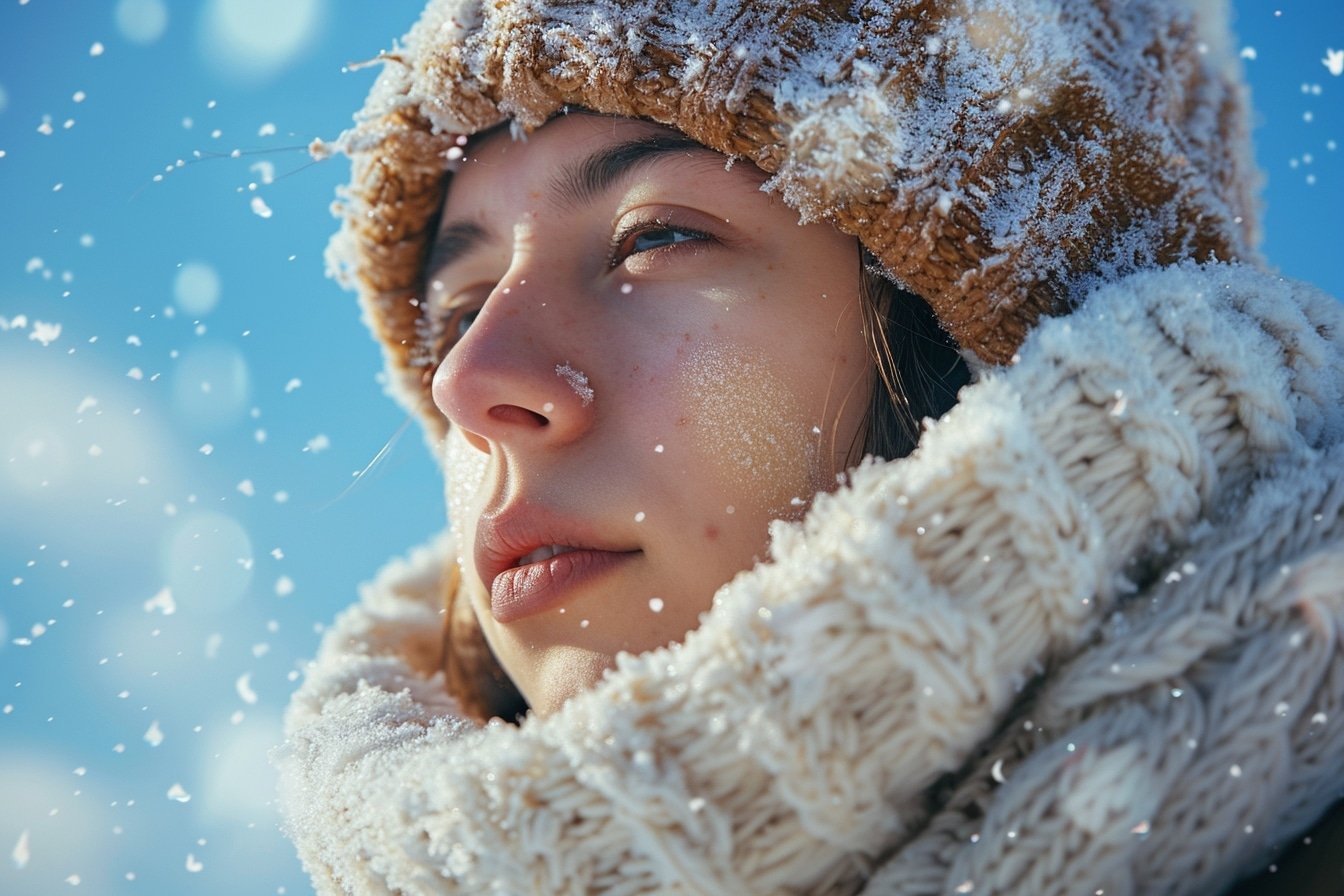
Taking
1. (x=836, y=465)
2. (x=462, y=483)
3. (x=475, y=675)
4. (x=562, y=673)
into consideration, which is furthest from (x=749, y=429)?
(x=475, y=675)

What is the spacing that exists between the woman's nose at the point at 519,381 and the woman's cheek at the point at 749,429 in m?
0.15

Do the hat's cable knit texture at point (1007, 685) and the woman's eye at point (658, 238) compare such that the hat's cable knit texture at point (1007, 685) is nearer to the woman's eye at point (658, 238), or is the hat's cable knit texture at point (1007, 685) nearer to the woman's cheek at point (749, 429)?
the woman's cheek at point (749, 429)

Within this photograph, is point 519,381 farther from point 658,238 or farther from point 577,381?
point 658,238

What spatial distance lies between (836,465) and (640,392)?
0.27 m

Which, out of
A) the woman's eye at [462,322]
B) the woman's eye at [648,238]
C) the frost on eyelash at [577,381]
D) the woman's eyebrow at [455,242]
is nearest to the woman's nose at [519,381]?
the frost on eyelash at [577,381]

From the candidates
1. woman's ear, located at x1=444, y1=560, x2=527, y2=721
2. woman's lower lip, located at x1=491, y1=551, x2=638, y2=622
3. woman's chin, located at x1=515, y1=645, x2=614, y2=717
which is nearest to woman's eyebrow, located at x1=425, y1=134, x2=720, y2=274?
woman's lower lip, located at x1=491, y1=551, x2=638, y2=622

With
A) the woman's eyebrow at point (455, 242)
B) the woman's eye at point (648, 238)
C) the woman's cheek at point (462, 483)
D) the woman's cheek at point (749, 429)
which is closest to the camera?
the woman's cheek at point (749, 429)

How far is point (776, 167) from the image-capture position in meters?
1.18

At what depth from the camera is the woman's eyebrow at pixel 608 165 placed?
125cm

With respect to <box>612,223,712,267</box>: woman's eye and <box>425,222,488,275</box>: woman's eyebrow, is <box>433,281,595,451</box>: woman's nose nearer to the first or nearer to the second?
<box>612,223,712,267</box>: woman's eye

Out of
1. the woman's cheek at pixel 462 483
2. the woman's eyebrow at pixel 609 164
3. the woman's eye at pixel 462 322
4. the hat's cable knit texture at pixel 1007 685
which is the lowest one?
the hat's cable knit texture at pixel 1007 685

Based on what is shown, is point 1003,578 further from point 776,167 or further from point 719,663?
point 776,167

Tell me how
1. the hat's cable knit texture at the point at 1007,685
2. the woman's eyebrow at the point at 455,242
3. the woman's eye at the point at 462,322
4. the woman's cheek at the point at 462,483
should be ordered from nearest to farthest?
the hat's cable knit texture at the point at 1007,685 → the woman's cheek at the point at 462,483 → the woman's eyebrow at the point at 455,242 → the woman's eye at the point at 462,322

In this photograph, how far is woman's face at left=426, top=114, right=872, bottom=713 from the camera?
112 cm
